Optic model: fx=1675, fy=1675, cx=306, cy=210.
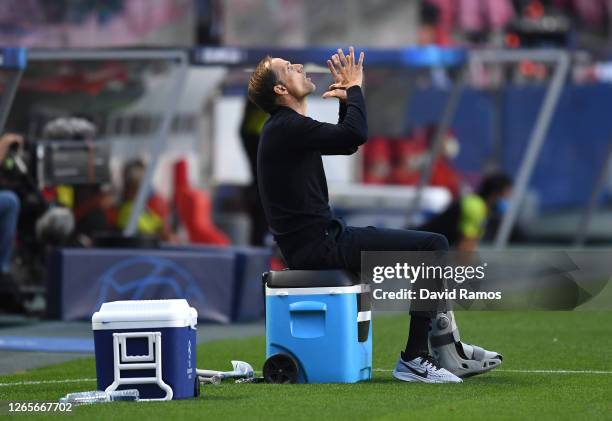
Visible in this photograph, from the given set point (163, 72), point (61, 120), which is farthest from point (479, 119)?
point (61, 120)

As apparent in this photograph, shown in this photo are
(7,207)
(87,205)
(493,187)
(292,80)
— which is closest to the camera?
(292,80)

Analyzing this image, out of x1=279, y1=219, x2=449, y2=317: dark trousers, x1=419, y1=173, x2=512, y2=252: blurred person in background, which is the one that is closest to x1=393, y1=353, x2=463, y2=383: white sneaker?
x1=279, y1=219, x2=449, y2=317: dark trousers

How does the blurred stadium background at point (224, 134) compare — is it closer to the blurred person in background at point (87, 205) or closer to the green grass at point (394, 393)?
the blurred person in background at point (87, 205)

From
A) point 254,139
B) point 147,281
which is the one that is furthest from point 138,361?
point 254,139

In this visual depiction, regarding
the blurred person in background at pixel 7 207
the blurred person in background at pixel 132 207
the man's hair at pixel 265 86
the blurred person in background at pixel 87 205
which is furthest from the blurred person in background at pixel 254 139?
the man's hair at pixel 265 86

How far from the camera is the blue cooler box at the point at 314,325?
29.1ft

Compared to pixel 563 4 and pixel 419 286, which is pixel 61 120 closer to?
pixel 419 286

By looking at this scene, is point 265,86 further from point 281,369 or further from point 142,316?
point 142,316

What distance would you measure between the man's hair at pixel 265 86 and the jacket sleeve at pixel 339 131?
248 mm

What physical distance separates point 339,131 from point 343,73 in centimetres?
39

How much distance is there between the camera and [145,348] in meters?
8.11

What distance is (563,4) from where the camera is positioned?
34.9 m

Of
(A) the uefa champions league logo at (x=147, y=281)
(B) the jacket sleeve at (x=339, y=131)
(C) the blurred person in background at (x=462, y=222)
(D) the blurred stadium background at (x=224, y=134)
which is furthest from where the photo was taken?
(C) the blurred person in background at (x=462, y=222)

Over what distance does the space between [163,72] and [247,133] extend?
54.2 inches
